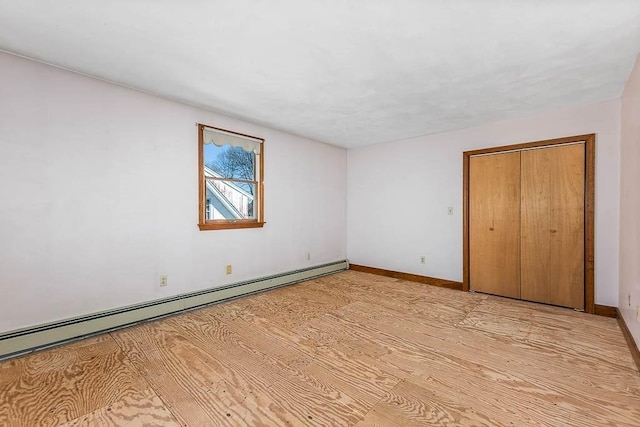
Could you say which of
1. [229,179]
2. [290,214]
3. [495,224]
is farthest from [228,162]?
[495,224]

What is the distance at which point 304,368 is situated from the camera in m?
2.12

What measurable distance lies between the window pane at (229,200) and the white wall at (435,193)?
2243 mm

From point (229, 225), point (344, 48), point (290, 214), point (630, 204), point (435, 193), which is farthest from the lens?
point (290, 214)

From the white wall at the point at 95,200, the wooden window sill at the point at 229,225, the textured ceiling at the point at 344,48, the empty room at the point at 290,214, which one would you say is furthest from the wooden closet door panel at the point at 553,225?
the white wall at the point at 95,200

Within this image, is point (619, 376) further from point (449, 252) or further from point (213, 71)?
point (213, 71)

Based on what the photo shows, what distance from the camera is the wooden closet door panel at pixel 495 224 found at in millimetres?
3783

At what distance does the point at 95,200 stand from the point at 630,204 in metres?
4.91

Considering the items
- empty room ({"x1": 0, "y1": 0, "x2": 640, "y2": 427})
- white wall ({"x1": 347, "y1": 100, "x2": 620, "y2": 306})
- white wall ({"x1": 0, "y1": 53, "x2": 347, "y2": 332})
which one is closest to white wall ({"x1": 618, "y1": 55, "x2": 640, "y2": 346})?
empty room ({"x1": 0, "y1": 0, "x2": 640, "y2": 427})

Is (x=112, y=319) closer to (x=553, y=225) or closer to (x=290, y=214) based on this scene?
(x=290, y=214)

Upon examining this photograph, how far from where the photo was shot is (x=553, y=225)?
350 centimetres

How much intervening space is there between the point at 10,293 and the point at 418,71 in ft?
12.7

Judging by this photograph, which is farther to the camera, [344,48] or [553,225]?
[553,225]

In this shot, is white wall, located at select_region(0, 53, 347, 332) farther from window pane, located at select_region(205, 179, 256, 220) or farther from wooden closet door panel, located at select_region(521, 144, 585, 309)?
wooden closet door panel, located at select_region(521, 144, 585, 309)

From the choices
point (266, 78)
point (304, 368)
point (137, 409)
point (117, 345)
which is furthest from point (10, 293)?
point (266, 78)
